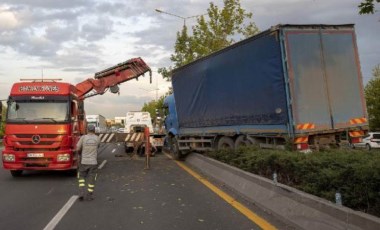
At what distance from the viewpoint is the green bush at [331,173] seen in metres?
6.52

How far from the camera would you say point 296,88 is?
40.1 ft

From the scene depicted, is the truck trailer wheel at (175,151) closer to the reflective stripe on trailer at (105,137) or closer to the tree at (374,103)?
the reflective stripe on trailer at (105,137)

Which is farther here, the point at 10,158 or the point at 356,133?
the point at 10,158

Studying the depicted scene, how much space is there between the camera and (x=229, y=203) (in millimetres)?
9258

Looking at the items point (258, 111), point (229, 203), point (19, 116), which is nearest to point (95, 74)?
point (19, 116)

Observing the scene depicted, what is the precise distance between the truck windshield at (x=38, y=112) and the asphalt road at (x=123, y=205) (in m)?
1.76

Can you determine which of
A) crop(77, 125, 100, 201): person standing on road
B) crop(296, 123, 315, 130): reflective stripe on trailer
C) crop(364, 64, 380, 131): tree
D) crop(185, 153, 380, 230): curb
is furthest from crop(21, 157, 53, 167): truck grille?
crop(364, 64, 380, 131): tree

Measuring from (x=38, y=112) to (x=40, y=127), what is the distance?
61 centimetres

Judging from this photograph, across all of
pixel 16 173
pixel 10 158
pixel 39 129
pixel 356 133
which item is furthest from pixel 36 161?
pixel 356 133

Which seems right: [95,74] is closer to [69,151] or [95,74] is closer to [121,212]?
[69,151]

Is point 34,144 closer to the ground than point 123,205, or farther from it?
farther from it

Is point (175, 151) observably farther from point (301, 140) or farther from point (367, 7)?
point (367, 7)

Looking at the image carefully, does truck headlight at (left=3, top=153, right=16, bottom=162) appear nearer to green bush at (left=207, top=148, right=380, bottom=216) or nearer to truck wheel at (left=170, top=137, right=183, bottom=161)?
green bush at (left=207, top=148, right=380, bottom=216)

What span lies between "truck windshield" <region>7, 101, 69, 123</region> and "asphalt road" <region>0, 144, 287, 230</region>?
5.78 feet
